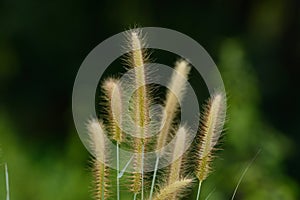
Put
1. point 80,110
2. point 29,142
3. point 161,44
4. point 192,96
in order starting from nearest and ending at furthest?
point 192,96 → point 80,110 → point 161,44 → point 29,142

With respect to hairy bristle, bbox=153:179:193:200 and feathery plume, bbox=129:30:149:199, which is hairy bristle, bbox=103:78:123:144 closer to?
feathery plume, bbox=129:30:149:199

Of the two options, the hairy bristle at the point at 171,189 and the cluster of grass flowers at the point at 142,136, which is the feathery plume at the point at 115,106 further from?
the hairy bristle at the point at 171,189

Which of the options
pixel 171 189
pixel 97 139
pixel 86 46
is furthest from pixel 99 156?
pixel 86 46

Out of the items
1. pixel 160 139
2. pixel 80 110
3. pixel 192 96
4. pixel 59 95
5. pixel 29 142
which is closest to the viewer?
pixel 160 139

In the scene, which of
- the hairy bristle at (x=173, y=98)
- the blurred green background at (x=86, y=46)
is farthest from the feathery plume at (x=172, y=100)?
the blurred green background at (x=86, y=46)

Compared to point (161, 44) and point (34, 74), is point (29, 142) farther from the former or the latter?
point (161, 44)

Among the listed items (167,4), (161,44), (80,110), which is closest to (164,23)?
(167,4)
